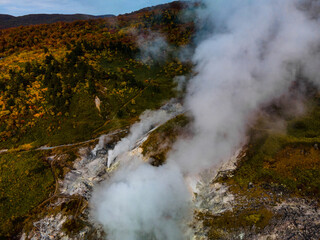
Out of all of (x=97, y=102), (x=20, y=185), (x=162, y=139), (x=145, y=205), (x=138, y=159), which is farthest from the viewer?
(x=97, y=102)

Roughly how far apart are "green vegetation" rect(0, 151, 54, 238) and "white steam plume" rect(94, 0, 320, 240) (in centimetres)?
1671

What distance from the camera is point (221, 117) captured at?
42500 millimetres

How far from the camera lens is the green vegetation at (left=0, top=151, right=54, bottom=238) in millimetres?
41719

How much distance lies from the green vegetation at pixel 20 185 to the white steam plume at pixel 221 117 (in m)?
16.7

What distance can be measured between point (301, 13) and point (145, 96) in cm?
5090

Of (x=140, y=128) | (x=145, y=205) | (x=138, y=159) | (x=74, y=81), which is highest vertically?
(x=74, y=81)

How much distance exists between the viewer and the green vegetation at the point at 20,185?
1642 inches

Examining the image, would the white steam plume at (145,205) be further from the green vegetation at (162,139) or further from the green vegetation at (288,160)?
the green vegetation at (288,160)

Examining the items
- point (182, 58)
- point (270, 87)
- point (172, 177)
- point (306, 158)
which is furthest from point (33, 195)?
point (182, 58)

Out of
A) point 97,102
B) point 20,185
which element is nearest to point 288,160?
point 97,102

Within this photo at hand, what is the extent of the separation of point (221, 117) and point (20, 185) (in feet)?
169

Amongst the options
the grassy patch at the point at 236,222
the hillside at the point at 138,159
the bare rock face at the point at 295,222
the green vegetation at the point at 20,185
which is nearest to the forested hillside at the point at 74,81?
the hillside at the point at 138,159

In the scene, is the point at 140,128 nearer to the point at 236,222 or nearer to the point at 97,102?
the point at 97,102

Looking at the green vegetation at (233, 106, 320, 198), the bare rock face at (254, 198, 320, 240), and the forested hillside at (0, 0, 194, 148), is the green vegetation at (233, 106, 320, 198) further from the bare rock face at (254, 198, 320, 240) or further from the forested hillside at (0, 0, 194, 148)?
the forested hillside at (0, 0, 194, 148)
